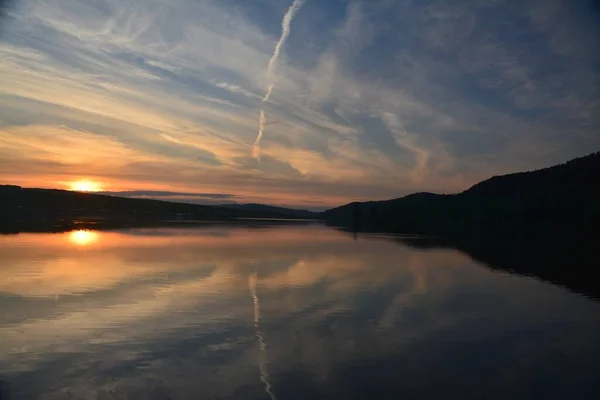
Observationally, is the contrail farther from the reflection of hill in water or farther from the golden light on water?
the golden light on water

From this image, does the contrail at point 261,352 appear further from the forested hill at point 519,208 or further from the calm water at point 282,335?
the forested hill at point 519,208

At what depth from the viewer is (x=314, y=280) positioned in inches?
1048

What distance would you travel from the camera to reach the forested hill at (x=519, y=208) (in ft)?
308

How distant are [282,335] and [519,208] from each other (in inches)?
4015

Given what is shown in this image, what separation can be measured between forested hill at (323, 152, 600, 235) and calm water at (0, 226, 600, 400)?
227 ft

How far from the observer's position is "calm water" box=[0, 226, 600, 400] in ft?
36.3

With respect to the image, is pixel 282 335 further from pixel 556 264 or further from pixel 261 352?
pixel 556 264

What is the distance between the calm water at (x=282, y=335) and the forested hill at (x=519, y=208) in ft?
227

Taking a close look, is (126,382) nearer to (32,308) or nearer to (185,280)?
(32,308)

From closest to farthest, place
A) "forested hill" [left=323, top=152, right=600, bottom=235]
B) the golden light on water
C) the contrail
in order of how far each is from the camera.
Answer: the contrail
the golden light on water
"forested hill" [left=323, top=152, right=600, bottom=235]

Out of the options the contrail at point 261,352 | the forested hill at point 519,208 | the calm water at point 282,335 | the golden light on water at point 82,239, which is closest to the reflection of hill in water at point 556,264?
the calm water at point 282,335

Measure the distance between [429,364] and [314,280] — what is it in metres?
13.9

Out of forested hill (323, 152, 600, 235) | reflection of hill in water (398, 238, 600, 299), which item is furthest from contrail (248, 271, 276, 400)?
forested hill (323, 152, 600, 235)

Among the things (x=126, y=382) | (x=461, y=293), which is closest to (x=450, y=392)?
(x=126, y=382)
